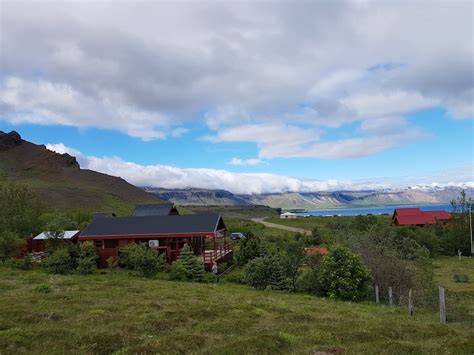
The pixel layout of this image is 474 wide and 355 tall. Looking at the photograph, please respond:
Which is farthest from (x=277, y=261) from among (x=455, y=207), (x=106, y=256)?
A: (x=455, y=207)

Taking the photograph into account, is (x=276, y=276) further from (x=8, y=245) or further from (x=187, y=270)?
(x=8, y=245)

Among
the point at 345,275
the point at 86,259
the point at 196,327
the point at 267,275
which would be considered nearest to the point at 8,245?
the point at 86,259

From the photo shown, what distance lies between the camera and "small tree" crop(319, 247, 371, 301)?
86.2ft

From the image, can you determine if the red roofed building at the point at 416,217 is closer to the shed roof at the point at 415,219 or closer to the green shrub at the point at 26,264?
the shed roof at the point at 415,219

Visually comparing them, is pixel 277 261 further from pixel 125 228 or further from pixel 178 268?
pixel 125 228

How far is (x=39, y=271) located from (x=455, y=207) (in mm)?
87190

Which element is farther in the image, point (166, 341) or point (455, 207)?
point (455, 207)

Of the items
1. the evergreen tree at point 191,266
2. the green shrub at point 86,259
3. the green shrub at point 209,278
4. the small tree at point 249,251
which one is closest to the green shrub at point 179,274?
the evergreen tree at point 191,266

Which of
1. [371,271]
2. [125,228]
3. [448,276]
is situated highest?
[125,228]

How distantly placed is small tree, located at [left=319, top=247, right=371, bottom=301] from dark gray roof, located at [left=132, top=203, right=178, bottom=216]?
101 ft

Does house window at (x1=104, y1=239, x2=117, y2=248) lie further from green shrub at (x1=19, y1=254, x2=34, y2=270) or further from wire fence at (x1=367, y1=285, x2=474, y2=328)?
wire fence at (x1=367, y1=285, x2=474, y2=328)

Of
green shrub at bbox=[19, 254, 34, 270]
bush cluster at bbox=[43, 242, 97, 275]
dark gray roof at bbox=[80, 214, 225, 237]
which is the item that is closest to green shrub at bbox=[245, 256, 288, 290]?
dark gray roof at bbox=[80, 214, 225, 237]

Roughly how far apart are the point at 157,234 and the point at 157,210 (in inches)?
617

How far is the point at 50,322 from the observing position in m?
14.5
